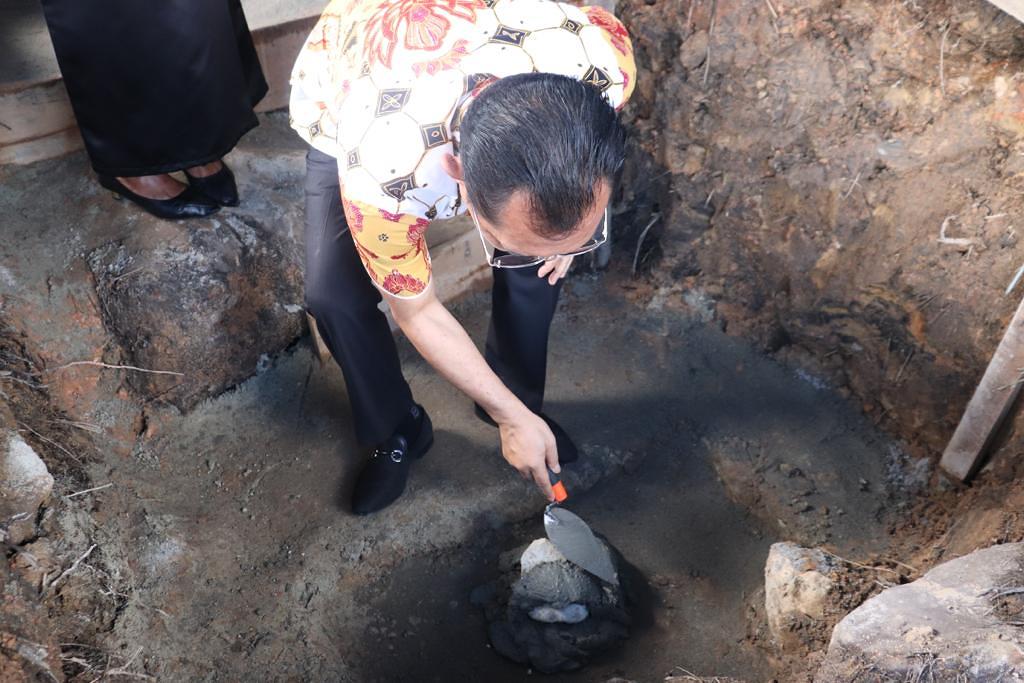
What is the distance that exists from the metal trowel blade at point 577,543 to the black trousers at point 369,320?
36cm

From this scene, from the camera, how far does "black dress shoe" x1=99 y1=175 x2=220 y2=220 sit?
91.0 inches

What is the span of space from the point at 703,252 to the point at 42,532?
6.30 feet

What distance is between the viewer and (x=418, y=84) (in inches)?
54.6

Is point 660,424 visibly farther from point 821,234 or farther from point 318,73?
point 318,73

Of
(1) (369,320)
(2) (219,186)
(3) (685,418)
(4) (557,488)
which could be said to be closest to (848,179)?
(3) (685,418)

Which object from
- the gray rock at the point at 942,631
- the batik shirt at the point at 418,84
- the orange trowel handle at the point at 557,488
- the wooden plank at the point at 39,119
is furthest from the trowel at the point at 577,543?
the wooden plank at the point at 39,119

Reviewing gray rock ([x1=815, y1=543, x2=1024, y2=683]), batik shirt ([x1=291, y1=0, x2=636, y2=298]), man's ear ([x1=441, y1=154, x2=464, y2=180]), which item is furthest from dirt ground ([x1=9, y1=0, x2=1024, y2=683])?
man's ear ([x1=441, y1=154, x2=464, y2=180])

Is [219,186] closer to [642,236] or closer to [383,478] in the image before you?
[383,478]

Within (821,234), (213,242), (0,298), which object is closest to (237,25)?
(213,242)

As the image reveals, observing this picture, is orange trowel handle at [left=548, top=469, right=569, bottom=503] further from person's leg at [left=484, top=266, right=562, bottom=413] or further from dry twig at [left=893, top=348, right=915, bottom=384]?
dry twig at [left=893, top=348, right=915, bottom=384]

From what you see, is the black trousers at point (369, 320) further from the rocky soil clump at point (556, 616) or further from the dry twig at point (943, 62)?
the dry twig at point (943, 62)

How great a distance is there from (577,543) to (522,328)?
1.72 ft

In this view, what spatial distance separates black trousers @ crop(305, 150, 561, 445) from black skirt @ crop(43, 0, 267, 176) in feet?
1.64

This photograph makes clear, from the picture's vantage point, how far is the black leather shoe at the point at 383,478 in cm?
220
